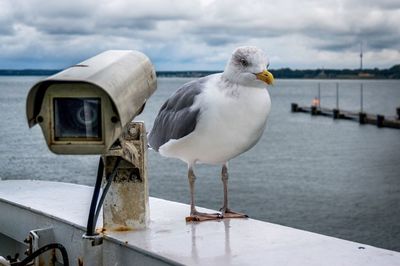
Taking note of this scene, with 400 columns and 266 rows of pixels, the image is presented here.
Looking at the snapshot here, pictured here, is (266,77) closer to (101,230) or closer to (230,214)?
(230,214)

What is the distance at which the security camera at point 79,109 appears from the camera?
86.1 inches

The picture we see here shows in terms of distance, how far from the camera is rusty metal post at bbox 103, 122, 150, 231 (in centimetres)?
311

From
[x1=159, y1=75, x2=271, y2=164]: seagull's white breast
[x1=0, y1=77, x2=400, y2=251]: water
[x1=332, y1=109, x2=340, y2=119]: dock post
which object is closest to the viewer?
[x1=159, y1=75, x2=271, y2=164]: seagull's white breast

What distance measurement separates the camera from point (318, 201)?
31.0 m

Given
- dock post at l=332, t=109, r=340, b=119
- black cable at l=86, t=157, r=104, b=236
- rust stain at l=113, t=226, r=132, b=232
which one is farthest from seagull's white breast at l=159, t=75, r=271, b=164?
dock post at l=332, t=109, r=340, b=119

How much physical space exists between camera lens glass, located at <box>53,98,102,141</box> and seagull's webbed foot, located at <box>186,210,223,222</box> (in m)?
1.34

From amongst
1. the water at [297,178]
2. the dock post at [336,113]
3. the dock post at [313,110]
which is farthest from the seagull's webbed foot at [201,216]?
the dock post at [313,110]

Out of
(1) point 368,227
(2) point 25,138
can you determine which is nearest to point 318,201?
Answer: (1) point 368,227

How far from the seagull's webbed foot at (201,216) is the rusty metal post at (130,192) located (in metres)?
0.35

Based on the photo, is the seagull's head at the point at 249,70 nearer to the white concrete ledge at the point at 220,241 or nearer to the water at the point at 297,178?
the white concrete ledge at the point at 220,241

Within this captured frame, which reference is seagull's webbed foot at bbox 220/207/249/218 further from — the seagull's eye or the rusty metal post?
the seagull's eye

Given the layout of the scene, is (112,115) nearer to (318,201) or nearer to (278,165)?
(318,201)

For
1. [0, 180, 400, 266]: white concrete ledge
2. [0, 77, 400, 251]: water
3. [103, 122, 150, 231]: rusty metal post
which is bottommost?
[0, 77, 400, 251]: water

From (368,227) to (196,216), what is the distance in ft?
79.5
